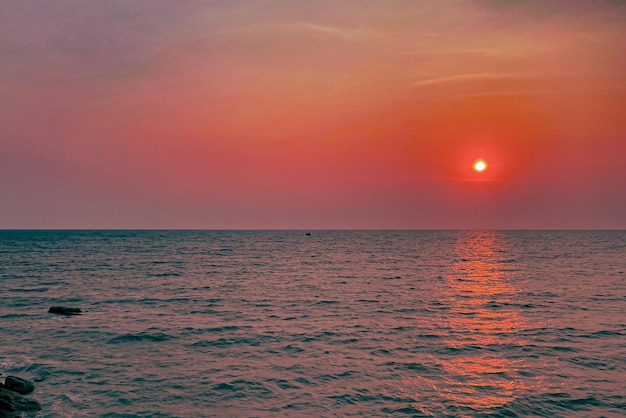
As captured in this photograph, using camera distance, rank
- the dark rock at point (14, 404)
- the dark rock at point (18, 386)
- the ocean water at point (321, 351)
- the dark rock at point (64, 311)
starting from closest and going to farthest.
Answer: the dark rock at point (14, 404) → the ocean water at point (321, 351) → the dark rock at point (18, 386) → the dark rock at point (64, 311)

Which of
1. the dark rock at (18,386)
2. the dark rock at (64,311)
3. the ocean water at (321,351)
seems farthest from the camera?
the dark rock at (64,311)

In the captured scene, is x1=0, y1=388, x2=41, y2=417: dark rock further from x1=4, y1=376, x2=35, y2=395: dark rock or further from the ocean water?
x1=4, y1=376, x2=35, y2=395: dark rock

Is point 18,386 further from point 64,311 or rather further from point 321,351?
point 64,311

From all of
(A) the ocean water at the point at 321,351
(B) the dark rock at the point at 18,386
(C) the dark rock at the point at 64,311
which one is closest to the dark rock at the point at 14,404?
(A) the ocean water at the point at 321,351

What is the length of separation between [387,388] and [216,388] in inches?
337

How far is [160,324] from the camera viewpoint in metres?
38.3

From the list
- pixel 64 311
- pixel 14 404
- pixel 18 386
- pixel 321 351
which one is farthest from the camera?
pixel 64 311

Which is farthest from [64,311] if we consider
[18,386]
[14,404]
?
[14,404]

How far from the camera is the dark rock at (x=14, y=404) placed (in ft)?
63.5

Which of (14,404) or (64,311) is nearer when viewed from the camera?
(14,404)

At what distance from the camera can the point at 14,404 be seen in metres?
20.0

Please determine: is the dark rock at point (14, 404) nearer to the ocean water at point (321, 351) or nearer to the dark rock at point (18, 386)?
the ocean water at point (321, 351)

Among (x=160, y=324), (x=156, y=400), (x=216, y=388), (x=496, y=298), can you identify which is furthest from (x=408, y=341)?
(x=496, y=298)

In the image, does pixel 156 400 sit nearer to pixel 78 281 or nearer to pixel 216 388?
pixel 216 388
